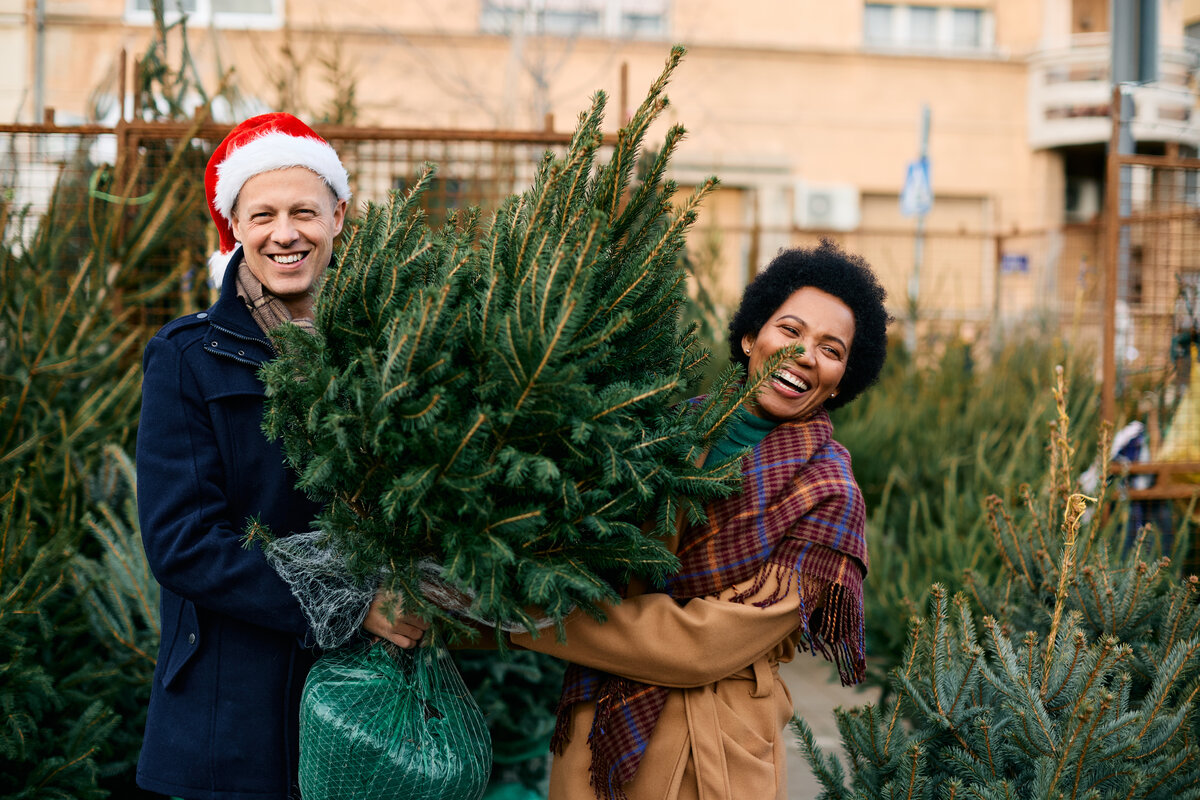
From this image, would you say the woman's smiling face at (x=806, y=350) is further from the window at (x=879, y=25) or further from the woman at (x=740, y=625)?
the window at (x=879, y=25)

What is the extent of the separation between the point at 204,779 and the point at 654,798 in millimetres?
857

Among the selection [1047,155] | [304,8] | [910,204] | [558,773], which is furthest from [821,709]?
[1047,155]

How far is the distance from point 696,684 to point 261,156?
4.41 ft

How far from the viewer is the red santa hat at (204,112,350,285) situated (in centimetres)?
205

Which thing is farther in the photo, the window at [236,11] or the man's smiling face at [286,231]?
the window at [236,11]

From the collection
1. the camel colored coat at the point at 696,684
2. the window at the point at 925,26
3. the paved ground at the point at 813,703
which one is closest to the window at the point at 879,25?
the window at the point at 925,26

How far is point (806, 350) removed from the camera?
2.04 metres

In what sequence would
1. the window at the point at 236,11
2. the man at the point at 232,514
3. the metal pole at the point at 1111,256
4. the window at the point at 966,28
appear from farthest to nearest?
the window at the point at 966,28
the window at the point at 236,11
the metal pole at the point at 1111,256
the man at the point at 232,514

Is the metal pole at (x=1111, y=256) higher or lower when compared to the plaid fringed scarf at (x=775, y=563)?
higher

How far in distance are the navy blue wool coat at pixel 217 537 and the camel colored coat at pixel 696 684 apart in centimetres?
50

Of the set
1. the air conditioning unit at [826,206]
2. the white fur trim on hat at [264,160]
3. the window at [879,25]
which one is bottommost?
the white fur trim on hat at [264,160]

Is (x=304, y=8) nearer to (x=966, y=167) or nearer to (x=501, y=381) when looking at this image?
(x=966, y=167)

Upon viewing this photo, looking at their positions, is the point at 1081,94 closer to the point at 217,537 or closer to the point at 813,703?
the point at 813,703

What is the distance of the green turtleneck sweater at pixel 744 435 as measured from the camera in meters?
2.05
